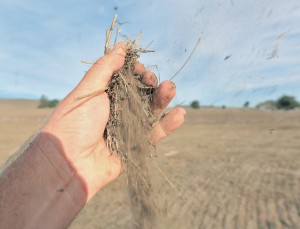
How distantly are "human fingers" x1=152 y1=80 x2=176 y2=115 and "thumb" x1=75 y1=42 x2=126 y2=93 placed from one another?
571 mm

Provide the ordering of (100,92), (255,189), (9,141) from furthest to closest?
(9,141) < (255,189) < (100,92)

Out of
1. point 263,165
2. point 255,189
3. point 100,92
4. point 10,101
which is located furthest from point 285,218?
point 10,101

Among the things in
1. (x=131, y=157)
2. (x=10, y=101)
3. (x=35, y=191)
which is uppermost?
(x=10, y=101)

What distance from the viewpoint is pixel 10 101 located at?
255ft

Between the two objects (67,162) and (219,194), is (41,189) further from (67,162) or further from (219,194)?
(219,194)

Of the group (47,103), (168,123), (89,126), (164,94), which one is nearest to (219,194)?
(168,123)

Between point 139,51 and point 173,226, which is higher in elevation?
point 139,51

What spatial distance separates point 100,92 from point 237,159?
29.5 feet

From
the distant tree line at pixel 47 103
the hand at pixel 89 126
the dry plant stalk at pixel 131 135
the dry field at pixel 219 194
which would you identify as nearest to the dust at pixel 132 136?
the dry plant stalk at pixel 131 135

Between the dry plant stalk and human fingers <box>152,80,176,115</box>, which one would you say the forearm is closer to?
the dry plant stalk

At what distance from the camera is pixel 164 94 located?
12.1ft

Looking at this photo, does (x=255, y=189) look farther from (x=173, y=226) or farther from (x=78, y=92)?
(x=78, y=92)

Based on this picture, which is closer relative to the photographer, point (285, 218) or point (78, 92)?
point (78, 92)

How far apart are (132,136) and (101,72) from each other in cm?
75
